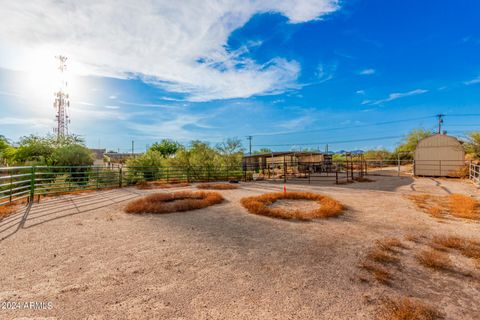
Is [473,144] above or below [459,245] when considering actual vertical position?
above

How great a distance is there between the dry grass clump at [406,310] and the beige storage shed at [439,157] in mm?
20946

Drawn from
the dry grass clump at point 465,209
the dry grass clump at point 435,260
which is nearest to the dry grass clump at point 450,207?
the dry grass clump at point 465,209

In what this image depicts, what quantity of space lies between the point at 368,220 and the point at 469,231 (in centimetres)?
187

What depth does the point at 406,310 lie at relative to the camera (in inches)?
83.7

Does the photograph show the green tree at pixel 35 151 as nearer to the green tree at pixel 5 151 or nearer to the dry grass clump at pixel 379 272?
→ the green tree at pixel 5 151

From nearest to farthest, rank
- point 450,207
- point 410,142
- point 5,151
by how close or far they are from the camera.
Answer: point 450,207 < point 5,151 < point 410,142

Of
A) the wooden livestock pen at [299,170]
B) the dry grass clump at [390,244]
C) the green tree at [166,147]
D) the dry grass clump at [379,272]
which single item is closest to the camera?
the dry grass clump at [379,272]

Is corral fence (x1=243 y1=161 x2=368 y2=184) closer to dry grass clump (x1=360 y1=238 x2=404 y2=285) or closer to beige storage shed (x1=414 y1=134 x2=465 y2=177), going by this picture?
beige storage shed (x1=414 y1=134 x2=465 y2=177)

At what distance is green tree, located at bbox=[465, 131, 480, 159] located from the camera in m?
18.3

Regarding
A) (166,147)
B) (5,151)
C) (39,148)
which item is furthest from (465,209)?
(166,147)

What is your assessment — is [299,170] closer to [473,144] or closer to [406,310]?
[473,144]

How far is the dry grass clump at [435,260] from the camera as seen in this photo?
3057mm

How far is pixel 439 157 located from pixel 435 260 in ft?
66.1

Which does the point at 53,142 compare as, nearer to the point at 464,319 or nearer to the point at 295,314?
the point at 295,314
